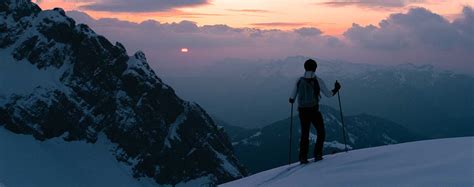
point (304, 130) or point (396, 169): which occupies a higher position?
point (396, 169)

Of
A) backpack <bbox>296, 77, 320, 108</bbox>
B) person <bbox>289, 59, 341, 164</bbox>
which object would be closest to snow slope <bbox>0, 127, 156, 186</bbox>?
person <bbox>289, 59, 341, 164</bbox>

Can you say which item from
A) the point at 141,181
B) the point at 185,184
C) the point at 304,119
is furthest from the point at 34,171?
the point at 304,119

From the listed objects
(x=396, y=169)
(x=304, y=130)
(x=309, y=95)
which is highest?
(x=309, y=95)

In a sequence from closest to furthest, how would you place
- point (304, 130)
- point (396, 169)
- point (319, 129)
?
point (396, 169) → point (319, 129) → point (304, 130)

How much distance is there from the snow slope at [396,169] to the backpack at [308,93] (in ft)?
5.22

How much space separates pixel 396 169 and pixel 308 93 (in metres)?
4.32

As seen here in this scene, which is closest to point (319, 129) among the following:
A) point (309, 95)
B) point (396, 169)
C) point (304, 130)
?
point (304, 130)

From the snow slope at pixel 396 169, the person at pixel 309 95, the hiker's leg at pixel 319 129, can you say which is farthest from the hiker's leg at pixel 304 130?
the snow slope at pixel 396 169

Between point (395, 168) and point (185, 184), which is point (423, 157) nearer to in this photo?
point (395, 168)

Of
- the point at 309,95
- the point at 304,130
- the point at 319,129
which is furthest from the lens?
the point at 304,130

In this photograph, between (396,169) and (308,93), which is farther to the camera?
(308,93)

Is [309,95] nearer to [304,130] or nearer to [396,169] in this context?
[304,130]

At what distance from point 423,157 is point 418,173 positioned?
1.81 m

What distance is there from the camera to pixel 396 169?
8984 millimetres
